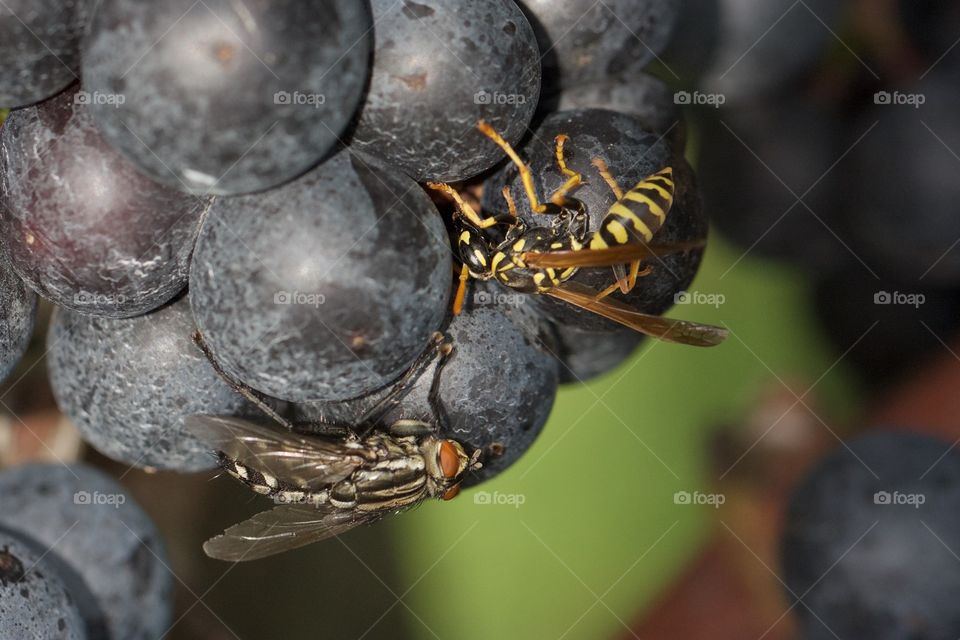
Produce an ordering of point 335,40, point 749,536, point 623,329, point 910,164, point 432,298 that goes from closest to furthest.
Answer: point 335,40 → point 432,298 → point 623,329 → point 910,164 → point 749,536

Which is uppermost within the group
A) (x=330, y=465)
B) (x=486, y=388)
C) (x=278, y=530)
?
(x=486, y=388)

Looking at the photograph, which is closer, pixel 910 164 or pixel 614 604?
pixel 910 164

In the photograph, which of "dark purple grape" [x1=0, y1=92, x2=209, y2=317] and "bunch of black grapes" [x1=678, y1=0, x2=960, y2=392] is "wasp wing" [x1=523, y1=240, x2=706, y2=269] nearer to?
"dark purple grape" [x1=0, y1=92, x2=209, y2=317]

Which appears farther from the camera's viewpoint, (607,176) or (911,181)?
(911,181)

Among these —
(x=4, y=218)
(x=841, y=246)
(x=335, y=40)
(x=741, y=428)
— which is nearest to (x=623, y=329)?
(x=335, y=40)

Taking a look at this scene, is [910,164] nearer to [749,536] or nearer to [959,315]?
[959,315]

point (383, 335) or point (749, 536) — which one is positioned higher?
point (383, 335)

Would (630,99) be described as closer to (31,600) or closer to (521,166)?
(521,166)

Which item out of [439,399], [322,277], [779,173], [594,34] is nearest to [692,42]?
[779,173]
